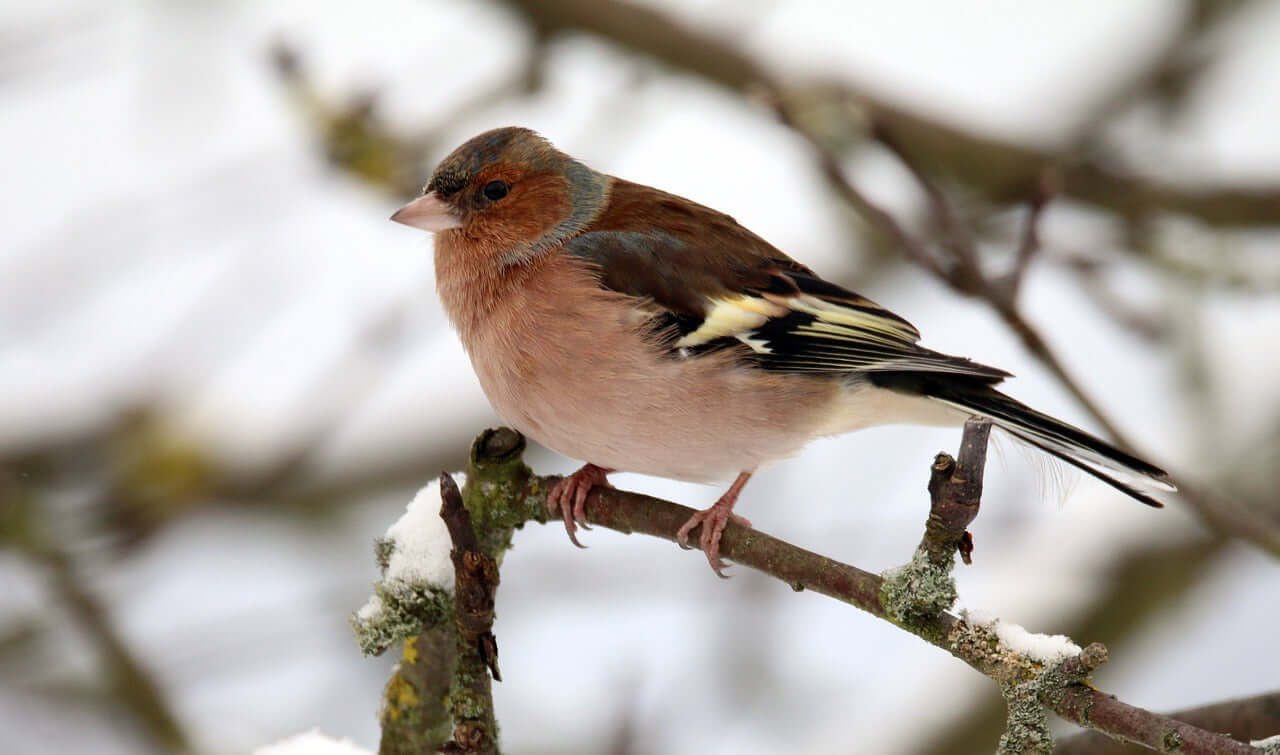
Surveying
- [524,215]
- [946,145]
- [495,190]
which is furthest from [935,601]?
[946,145]

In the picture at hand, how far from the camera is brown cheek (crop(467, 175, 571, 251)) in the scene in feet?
13.3

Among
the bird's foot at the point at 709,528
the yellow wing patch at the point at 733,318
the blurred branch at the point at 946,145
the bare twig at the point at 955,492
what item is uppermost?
the blurred branch at the point at 946,145

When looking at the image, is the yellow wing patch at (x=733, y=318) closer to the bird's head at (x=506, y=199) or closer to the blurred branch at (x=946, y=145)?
the bird's head at (x=506, y=199)

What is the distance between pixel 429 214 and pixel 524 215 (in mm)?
312

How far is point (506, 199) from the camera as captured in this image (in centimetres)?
412

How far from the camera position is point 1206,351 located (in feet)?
17.1

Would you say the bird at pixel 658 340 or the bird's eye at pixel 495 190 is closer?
the bird at pixel 658 340

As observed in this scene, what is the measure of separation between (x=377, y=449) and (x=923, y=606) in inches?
194

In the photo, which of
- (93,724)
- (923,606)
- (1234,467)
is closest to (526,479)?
(923,606)

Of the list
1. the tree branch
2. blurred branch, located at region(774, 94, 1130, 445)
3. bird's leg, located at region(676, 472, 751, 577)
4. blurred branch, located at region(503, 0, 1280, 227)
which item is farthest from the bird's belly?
blurred branch, located at region(503, 0, 1280, 227)

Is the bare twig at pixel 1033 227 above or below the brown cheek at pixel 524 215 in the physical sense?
below

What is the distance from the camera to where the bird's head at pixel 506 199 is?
4.02 metres

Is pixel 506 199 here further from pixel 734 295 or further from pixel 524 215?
pixel 734 295

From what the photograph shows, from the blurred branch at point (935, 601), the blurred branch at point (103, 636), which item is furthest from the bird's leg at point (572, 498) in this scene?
the blurred branch at point (103, 636)
